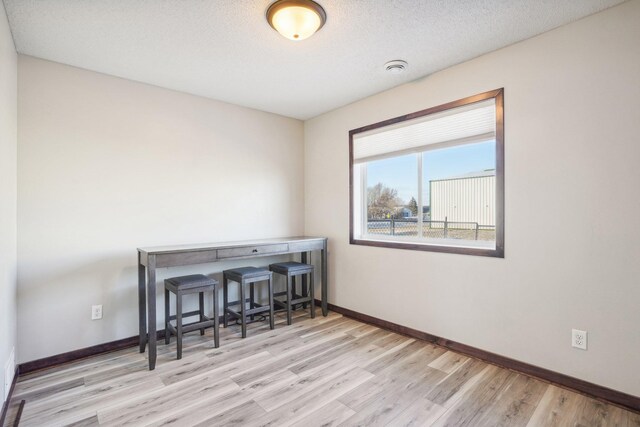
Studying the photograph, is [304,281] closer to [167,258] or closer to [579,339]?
[167,258]

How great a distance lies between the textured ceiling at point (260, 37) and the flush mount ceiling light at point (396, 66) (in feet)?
0.18

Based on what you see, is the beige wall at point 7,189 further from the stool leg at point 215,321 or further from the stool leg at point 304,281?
the stool leg at point 304,281

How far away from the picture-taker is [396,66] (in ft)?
8.64

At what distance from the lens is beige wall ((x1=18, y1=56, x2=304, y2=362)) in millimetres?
2434

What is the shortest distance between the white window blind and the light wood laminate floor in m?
1.79

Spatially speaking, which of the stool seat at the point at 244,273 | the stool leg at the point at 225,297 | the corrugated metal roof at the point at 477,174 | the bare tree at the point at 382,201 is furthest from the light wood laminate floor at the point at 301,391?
the corrugated metal roof at the point at 477,174

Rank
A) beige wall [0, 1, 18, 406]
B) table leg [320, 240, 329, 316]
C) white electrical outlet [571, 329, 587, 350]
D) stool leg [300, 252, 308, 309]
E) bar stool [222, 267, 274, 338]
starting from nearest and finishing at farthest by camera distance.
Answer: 1. beige wall [0, 1, 18, 406]
2. white electrical outlet [571, 329, 587, 350]
3. bar stool [222, 267, 274, 338]
4. table leg [320, 240, 329, 316]
5. stool leg [300, 252, 308, 309]

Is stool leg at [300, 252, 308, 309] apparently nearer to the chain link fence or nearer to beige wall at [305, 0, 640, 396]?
the chain link fence

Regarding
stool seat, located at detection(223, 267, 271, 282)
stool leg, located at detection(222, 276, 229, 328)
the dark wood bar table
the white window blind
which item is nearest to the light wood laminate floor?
the dark wood bar table

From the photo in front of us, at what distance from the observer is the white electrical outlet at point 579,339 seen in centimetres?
205

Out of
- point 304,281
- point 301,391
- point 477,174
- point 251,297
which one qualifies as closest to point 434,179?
point 477,174

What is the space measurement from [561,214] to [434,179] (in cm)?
105

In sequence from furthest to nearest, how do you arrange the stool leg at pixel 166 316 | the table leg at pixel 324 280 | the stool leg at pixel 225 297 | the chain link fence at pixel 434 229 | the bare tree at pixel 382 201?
the table leg at pixel 324 280, the bare tree at pixel 382 201, the stool leg at pixel 225 297, the stool leg at pixel 166 316, the chain link fence at pixel 434 229

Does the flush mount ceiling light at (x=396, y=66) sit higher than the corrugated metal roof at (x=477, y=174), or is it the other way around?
the flush mount ceiling light at (x=396, y=66)
